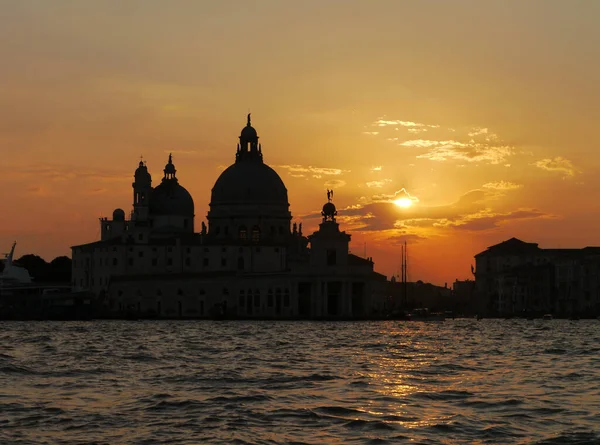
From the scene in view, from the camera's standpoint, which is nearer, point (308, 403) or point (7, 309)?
point (308, 403)

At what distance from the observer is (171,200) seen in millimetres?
156500

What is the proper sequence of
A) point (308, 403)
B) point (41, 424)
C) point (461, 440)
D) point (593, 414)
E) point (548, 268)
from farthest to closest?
1. point (548, 268)
2. point (308, 403)
3. point (593, 414)
4. point (41, 424)
5. point (461, 440)

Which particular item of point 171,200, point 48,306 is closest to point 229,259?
point 171,200

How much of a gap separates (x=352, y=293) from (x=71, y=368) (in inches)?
3772

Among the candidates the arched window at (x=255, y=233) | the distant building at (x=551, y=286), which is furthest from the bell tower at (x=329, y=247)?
the distant building at (x=551, y=286)

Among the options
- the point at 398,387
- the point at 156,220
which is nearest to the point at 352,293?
the point at 156,220

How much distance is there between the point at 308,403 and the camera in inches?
1291

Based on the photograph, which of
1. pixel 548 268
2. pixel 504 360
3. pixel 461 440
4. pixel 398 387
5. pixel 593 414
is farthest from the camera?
pixel 548 268

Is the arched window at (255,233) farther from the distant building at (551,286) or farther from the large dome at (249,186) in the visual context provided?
the distant building at (551,286)

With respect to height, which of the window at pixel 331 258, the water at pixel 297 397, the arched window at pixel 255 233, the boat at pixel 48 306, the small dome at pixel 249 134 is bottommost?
the water at pixel 297 397

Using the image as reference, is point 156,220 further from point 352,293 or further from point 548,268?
point 548,268

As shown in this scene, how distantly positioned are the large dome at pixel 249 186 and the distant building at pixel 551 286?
33.5 m

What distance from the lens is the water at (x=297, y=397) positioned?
27500 mm

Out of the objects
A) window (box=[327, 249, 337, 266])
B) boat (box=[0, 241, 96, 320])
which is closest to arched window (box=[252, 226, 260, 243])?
window (box=[327, 249, 337, 266])
